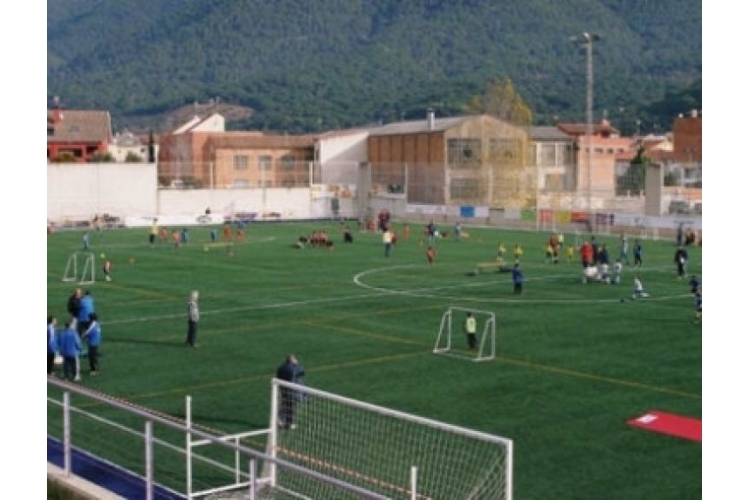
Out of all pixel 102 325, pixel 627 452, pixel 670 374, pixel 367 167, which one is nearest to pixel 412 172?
pixel 367 167

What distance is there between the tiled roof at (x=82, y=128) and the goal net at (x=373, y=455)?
95.8 metres

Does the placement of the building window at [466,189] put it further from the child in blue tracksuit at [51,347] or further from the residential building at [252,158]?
the child in blue tracksuit at [51,347]

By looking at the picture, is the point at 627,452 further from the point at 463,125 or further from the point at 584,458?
the point at 463,125

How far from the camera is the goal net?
14469mm

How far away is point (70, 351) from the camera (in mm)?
23547

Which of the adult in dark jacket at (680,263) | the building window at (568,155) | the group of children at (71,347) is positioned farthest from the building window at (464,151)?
the group of children at (71,347)

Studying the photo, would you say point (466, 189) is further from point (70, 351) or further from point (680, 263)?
point (70, 351)

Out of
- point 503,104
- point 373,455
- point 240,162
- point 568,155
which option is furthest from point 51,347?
point 503,104

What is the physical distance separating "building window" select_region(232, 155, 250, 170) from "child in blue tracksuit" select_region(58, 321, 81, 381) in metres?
90.0

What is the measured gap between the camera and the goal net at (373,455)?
47.5 feet

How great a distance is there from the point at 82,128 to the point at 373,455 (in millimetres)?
101757

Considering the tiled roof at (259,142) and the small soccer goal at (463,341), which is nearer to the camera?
the small soccer goal at (463,341)
